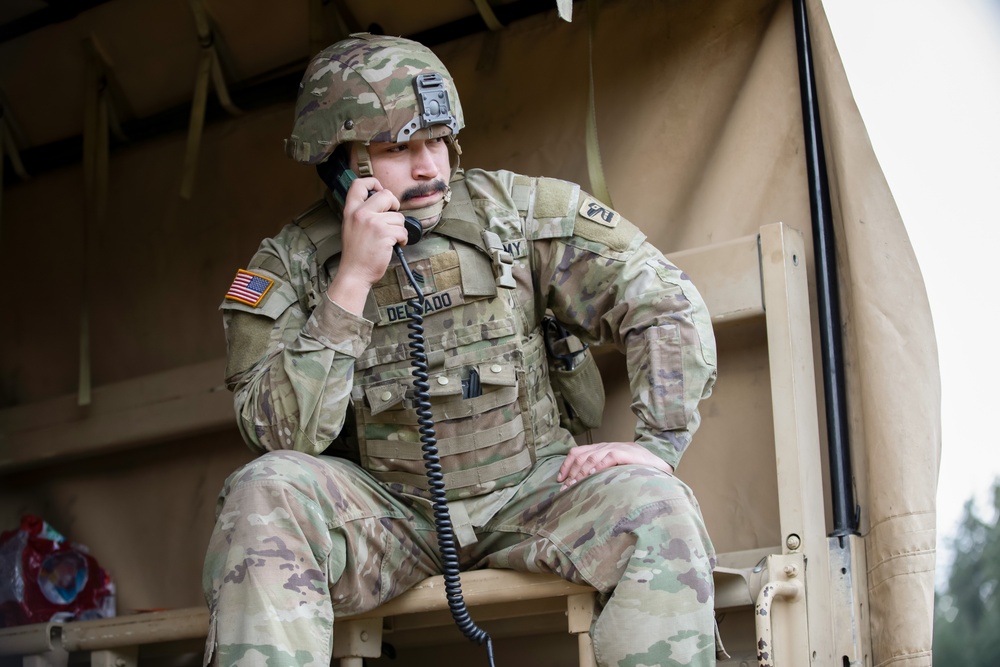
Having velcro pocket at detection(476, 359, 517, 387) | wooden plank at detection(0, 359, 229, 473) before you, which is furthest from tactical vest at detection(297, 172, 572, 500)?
wooden plank at detection(0, 359, 229, 473)

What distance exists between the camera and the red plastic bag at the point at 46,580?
3.64 m

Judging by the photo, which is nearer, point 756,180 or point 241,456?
A: point 756,180

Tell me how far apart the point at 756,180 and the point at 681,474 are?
74 cm

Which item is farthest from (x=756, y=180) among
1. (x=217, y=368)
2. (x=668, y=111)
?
(x=217, y=368)

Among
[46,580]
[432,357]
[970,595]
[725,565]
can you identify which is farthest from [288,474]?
[46,580]

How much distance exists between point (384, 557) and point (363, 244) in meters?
0.63

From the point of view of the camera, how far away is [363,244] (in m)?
2.57

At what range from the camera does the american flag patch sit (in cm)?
273

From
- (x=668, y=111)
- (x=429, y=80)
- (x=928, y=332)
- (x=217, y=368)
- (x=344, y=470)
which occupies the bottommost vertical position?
(x=344, y=470)

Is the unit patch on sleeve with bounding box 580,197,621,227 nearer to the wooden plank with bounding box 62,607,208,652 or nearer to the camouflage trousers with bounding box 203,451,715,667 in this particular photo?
the camouflage trousers with bounding box 203,451,715,667

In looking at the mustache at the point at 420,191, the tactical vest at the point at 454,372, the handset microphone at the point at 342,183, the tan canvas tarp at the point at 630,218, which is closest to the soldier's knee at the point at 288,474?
the tactical vest at the point at 454,372

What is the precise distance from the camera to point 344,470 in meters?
2.65

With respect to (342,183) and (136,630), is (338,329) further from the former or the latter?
(136,630)

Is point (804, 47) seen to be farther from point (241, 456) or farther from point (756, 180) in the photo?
point (241, 456)
